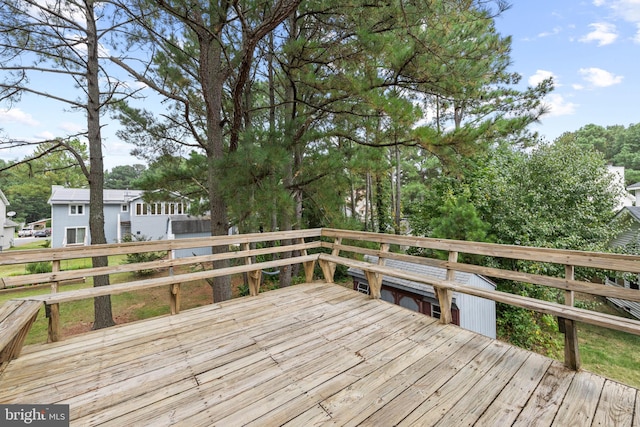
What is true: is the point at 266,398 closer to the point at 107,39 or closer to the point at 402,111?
the point at 402,111

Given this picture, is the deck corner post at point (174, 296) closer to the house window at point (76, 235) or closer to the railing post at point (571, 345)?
the railing post at point (571, 345)

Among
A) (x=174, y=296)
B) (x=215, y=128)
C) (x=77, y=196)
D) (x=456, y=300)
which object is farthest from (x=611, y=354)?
(x=77, y=196)

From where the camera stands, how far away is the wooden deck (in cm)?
153

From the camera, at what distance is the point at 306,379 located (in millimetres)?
1860

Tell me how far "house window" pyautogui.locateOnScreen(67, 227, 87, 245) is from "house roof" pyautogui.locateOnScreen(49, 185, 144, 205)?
1.78 metres

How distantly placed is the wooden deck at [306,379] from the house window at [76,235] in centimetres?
1931

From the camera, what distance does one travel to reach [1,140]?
15.6ft

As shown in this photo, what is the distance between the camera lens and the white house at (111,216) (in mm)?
16453

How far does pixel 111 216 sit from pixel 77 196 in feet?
7.32

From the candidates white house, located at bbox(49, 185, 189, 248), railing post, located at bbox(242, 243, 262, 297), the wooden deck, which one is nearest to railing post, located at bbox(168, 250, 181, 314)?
the wooden deck

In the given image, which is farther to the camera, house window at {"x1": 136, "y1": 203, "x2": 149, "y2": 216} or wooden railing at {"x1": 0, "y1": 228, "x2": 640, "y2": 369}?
house window at {"x1": 136, "y1": 203, "x2": 149, "y2": 216}

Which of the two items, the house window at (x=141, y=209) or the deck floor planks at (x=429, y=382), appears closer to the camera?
the deck floor planks at (x=429, y=382)

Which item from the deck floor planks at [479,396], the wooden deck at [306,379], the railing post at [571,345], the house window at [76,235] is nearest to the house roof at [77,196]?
the house window at [76,235]

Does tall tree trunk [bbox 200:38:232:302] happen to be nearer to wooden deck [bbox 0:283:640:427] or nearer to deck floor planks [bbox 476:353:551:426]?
wooden deck [bbox 0:283:640:427]
